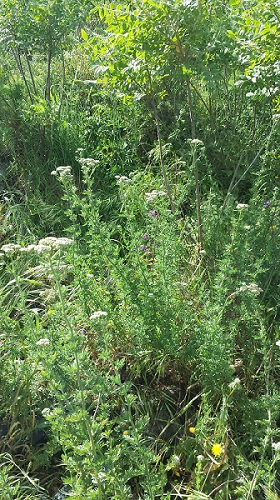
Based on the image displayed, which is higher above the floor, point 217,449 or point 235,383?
point 235,383

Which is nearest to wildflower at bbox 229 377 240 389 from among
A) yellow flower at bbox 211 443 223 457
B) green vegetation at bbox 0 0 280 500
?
green vegetation at bbox 0 0 280 500

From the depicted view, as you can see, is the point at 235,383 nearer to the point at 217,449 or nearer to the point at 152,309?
the point at 217,449

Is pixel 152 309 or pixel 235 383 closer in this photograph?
pixel 235 383

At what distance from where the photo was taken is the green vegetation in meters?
2.14

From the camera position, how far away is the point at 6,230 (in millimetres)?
4105

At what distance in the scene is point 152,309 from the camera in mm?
2660

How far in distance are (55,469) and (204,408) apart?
0.78 metres

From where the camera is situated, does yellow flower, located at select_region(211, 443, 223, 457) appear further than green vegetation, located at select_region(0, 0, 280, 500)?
Yes

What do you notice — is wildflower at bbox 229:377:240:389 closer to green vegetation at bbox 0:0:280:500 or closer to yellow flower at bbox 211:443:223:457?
green vegetation at bbox 0:0:280:500

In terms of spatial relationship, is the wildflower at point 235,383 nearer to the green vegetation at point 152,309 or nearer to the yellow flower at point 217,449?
the green vegetation at point 152,309

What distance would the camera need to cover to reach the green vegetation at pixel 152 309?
214 centimetres

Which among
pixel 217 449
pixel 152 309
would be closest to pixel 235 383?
pixel 217 449

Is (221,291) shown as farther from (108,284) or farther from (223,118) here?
(223,118)

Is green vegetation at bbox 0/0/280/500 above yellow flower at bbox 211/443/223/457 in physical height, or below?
above
